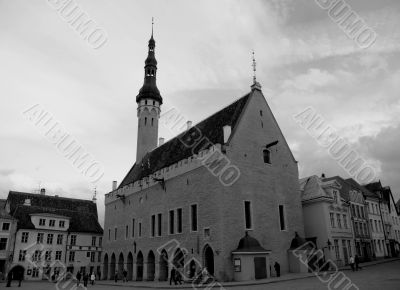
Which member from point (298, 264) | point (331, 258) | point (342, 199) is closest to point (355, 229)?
point (342, 199)

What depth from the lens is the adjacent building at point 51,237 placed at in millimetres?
47875

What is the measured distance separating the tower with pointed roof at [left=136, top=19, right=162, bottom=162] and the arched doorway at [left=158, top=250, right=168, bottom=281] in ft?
58.7

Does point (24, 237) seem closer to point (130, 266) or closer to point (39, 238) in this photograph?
point (39, 238)

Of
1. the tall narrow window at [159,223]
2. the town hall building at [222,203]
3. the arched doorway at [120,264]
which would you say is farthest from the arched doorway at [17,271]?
the tall narrow window at [159,223]

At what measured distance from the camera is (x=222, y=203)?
1097 inches

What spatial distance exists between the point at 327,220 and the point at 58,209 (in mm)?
41606

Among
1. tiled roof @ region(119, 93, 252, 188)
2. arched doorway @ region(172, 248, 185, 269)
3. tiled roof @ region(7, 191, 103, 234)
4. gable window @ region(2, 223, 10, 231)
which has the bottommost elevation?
arched doorway @ region(172, 248, 185, 269)

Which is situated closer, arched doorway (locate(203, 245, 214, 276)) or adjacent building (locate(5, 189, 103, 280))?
arched doorway (locate(203, 245, 214, 276))

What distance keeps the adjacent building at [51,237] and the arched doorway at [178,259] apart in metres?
22.1

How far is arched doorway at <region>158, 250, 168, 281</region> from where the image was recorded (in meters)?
33.7

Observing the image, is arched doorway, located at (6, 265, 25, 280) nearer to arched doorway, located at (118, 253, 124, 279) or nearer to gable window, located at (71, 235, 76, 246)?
gable window, located at (71, 235, 76, 246)

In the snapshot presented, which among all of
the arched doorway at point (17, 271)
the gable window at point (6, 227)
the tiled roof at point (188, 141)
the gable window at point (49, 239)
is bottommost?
the arched doorway at point (17, 271)

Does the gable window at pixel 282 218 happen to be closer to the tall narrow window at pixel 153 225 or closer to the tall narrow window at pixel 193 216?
the tall narrow window at pixel 193 216

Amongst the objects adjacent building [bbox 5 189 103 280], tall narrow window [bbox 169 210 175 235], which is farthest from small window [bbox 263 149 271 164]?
adjacent building [bbox 5 189 103 280]
